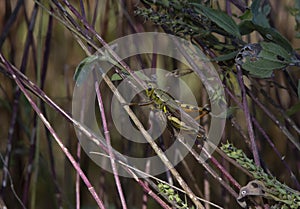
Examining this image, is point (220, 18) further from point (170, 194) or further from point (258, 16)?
point (170, 194)

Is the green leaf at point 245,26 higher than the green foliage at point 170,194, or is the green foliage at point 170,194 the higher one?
the green leaf at point 245,26

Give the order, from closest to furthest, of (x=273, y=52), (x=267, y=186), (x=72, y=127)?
(x=267, y=186)
(x=273, y=52)
(x=72, y=127)

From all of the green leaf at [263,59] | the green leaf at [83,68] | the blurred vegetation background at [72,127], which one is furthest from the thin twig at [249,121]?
the blurred vegetation background at [72,127]

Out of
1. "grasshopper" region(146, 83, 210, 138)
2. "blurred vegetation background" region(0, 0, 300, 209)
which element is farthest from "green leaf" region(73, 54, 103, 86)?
"blurred vegetation background" region(0, 0, 300, 209)

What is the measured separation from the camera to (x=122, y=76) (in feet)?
2.13

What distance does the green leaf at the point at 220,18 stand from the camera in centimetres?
69

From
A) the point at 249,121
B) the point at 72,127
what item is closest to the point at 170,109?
the point at 249,121

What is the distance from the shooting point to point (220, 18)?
2.30ft

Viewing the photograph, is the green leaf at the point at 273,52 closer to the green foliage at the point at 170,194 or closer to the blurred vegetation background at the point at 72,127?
the green foliage at the point at 170,194

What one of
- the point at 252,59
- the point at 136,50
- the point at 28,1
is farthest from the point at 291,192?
the point at 28,1

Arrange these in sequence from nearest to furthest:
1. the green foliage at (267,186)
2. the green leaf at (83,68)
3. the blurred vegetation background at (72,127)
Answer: the green foliage at (267,186), the green leaf at (83,68), the blurred vegetation background at (72,127)

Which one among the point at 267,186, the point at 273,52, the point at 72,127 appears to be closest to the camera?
the point at 267,186

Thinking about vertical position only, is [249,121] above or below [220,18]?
below

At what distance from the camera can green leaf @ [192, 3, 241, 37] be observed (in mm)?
693
